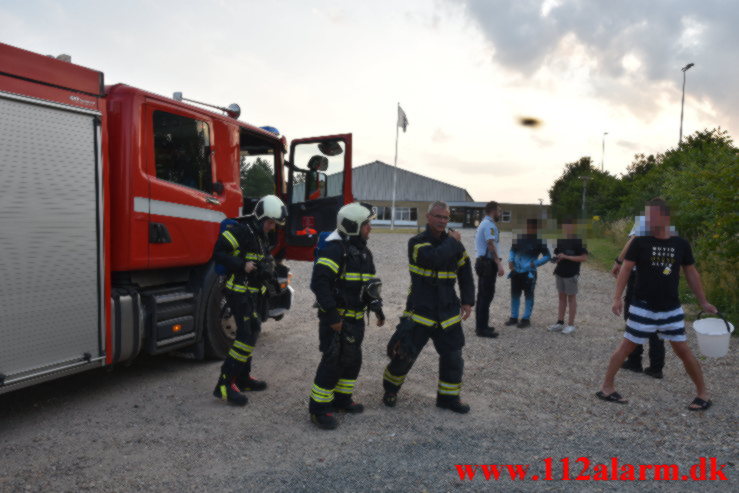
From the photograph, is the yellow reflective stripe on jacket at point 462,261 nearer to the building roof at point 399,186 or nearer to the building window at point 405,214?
the building window at point 405,214

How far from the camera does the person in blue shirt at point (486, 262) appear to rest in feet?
23.9

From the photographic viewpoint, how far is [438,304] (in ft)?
14.3

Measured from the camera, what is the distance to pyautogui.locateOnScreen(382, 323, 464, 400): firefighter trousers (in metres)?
4.43

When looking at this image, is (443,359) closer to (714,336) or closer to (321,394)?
(321,394)

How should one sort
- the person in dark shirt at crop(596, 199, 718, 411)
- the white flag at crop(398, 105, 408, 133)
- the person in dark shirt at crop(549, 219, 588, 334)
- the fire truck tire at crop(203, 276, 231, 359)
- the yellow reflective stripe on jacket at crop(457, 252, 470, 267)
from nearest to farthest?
the yellow reflective stripe on jacket at crop(457, 252, 470, 267), the person in dark shirt at crop(596, 199, 718, 411), the fire truck tire at crop(203, 276, 231, 359), the person in dark shirt at crop(549, 219, 588, 334), the white flag at crop(398, 105, 408, 133)

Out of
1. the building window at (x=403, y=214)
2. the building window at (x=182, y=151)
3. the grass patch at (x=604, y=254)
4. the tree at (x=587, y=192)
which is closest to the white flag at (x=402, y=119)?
the tree at (x=587, y=192)

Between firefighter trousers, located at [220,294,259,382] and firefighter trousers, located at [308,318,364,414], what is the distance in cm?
78

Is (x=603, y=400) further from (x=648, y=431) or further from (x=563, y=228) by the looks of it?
(x=563, y=228)

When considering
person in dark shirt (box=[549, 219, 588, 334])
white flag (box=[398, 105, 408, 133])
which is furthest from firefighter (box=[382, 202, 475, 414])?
white flag (box=[398, 105, 408, 133])

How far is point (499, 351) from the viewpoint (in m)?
6.67

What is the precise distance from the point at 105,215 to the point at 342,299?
211 cm

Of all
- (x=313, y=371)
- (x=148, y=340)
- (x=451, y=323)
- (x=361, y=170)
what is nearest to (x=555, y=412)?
(x=451, y=323)

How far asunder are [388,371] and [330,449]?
102 centimetres

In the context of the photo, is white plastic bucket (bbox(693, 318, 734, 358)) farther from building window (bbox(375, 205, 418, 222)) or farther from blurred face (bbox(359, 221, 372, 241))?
building window (bbox(375, 205, 418, 222))
